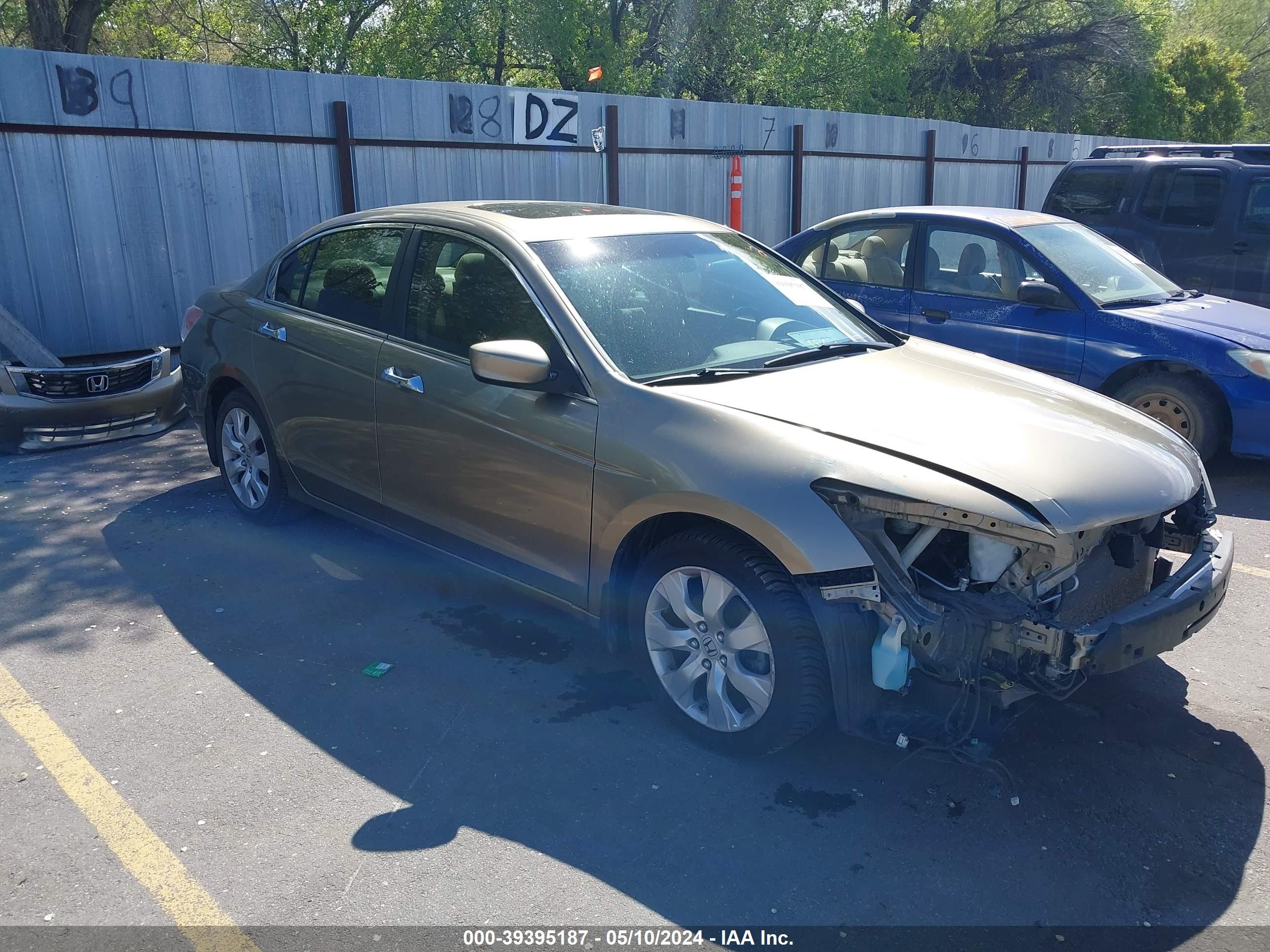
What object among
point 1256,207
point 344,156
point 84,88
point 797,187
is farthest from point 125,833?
point 797,187

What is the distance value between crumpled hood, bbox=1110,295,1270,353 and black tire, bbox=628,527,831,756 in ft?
14.7

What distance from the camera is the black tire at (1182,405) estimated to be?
6566 mm

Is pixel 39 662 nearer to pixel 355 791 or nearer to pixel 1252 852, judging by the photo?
pixel 355 791

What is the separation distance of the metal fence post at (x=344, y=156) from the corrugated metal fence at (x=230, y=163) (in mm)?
14

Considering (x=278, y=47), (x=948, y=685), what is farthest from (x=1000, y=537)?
(x=278, y=47)

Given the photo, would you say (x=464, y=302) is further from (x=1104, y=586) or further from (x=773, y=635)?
(x=1104, y=586)

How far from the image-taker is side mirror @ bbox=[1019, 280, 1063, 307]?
6867 millimetres

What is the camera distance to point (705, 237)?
484 centimetres

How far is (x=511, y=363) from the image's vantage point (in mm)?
3783

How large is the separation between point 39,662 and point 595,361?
2580 millimetres

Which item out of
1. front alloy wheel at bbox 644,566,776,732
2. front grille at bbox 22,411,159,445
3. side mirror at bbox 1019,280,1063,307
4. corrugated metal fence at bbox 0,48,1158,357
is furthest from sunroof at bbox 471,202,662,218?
corrugated metal fence at bbox 0,48,1158,357

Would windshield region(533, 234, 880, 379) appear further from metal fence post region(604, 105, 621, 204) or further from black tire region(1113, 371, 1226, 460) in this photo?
metal fence post region(604, 105, 621, 204)

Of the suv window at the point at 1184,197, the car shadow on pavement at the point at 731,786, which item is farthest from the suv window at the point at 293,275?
the suv window at the point at 1184,197

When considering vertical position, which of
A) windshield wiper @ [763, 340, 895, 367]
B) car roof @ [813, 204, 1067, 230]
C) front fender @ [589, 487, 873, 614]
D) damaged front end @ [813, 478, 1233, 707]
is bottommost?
damaged front end @ [813, 478, 1233, 707]
